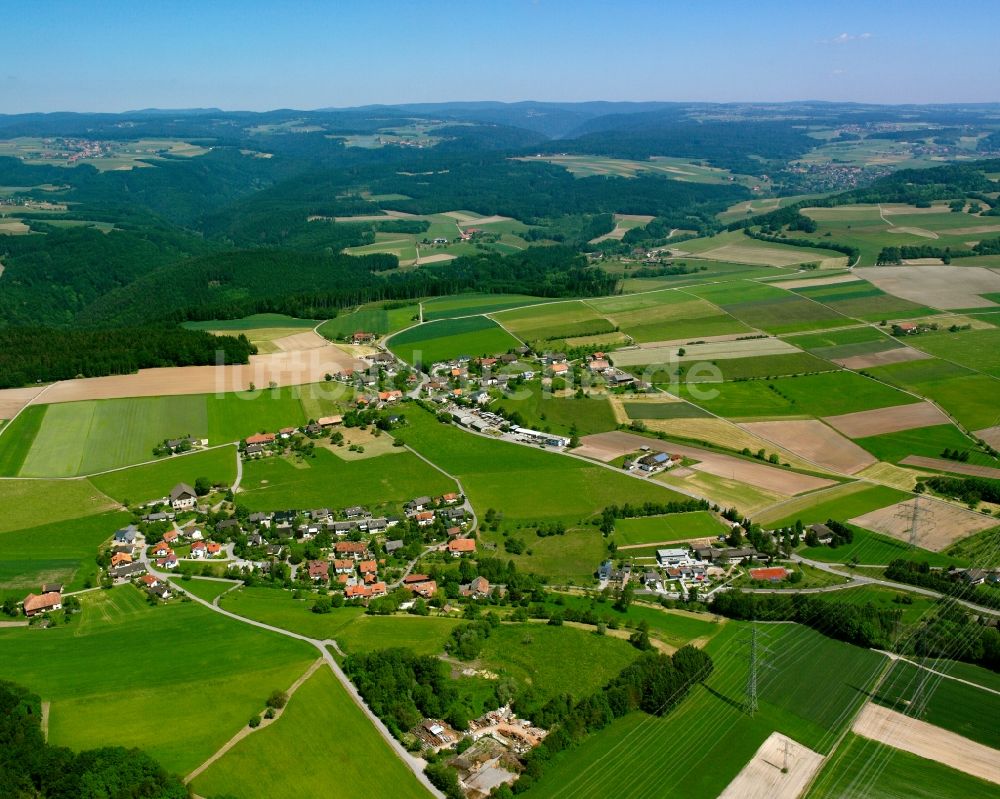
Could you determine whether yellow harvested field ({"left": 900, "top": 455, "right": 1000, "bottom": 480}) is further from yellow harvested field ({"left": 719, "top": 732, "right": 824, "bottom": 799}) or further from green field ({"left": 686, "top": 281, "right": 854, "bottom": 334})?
green field ({"left": 686, "top": 281, "right": 854, "bottom": 334})

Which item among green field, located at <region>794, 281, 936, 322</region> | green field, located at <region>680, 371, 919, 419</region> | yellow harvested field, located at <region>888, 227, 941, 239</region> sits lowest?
green field, located at <region>680, 371, 919, 419</region>

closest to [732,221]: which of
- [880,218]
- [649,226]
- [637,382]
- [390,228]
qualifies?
[649,226]

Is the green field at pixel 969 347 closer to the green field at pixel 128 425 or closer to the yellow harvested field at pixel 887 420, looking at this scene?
the yellow harvested field at pixel 887 420

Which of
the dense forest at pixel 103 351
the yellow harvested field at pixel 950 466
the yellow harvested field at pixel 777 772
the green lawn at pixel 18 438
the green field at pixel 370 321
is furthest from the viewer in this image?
the green field at pixel 370 321

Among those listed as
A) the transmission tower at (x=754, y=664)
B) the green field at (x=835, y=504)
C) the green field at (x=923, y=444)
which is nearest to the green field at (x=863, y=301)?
the green field at (x=923, y=444)

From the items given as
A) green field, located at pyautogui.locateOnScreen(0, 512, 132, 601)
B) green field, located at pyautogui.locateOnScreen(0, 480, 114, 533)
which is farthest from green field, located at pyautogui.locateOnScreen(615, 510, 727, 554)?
green field, located at pyautogui.locateOnScreen(0, 480, 114, 533)

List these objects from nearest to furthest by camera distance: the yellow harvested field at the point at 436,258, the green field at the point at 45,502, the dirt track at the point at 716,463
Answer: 1. the green field at the point at 45,502
2. the dirt track at the point at 716,463
3. the yellow harvested field at the point at 436,258
